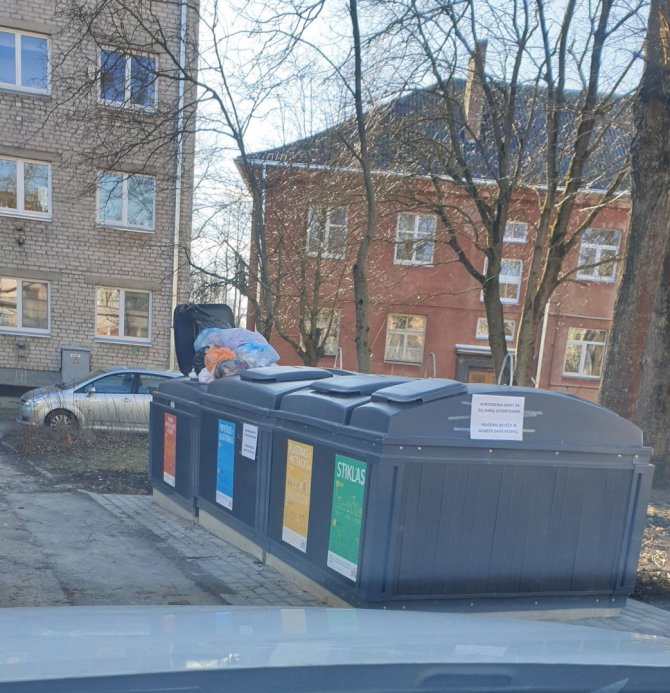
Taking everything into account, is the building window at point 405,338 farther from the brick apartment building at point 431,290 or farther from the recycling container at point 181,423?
the recycling container at point 181,423

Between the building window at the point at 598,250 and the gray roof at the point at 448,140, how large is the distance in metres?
7.52

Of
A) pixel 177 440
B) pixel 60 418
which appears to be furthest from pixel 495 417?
pixel 60 418

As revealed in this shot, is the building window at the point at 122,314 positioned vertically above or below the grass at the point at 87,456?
above


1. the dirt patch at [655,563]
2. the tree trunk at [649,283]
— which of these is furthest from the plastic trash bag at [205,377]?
the tree trunk at [649,283]

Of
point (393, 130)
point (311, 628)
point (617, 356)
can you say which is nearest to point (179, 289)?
point (393, 130)

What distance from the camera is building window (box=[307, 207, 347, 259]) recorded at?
14.3 metres

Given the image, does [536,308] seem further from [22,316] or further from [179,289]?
[22,316]

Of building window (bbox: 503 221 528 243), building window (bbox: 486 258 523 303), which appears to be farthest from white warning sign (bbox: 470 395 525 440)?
building window (bbox: 486 258 523 303)

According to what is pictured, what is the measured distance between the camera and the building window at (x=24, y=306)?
55.9 feet

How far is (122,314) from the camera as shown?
17891 mm

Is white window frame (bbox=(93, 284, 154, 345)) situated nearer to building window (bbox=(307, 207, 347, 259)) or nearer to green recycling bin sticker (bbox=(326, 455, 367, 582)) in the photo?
building window (bbox=(307, 207, 347, 259))

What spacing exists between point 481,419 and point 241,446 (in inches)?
80.1

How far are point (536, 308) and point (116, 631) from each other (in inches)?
434

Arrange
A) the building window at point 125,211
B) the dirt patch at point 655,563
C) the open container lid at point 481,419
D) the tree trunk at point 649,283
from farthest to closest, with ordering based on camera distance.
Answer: the building window at point 125,211 → the tree trunk at point 649,283 → the dirt patch at point 655,563 → the open container lid at point 481,419
